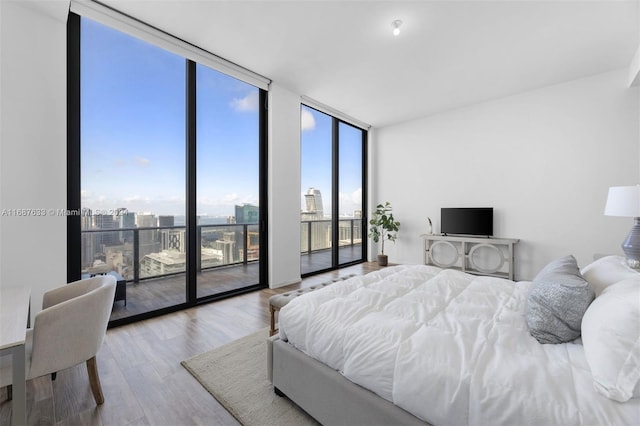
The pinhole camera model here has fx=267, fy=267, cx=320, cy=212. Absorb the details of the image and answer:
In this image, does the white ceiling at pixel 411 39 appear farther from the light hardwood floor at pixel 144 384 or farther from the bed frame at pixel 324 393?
the light hardwood floor at pixel 144 384

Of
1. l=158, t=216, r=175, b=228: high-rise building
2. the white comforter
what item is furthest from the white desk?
l=158, t=216, r=175, b=228: high-rise building

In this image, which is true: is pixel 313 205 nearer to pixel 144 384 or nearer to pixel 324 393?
pixel 144 384

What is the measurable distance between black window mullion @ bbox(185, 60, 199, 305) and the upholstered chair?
1.55m

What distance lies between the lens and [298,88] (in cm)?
415

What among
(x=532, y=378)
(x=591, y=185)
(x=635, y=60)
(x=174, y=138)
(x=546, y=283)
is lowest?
(x=532, y=378)

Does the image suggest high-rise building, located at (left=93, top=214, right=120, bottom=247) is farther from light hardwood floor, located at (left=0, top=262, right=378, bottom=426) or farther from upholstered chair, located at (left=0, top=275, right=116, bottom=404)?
upholstered chair, located at (left=0, top=275, right=116, bottom=404)

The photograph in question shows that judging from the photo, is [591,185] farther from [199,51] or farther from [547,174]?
[199,51]

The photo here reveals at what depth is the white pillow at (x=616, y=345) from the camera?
2.85ft

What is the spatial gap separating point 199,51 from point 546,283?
3875 millimetres

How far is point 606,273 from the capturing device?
4.93 feet

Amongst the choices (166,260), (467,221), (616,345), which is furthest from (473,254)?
(166,260)

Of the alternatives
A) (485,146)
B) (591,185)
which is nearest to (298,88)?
(485,146)

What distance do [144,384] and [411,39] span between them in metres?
3.92

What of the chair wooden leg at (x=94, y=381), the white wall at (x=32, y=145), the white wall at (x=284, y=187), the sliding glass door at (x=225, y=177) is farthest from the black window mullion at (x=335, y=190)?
the chair wooden leg at (x=94, y=381)
